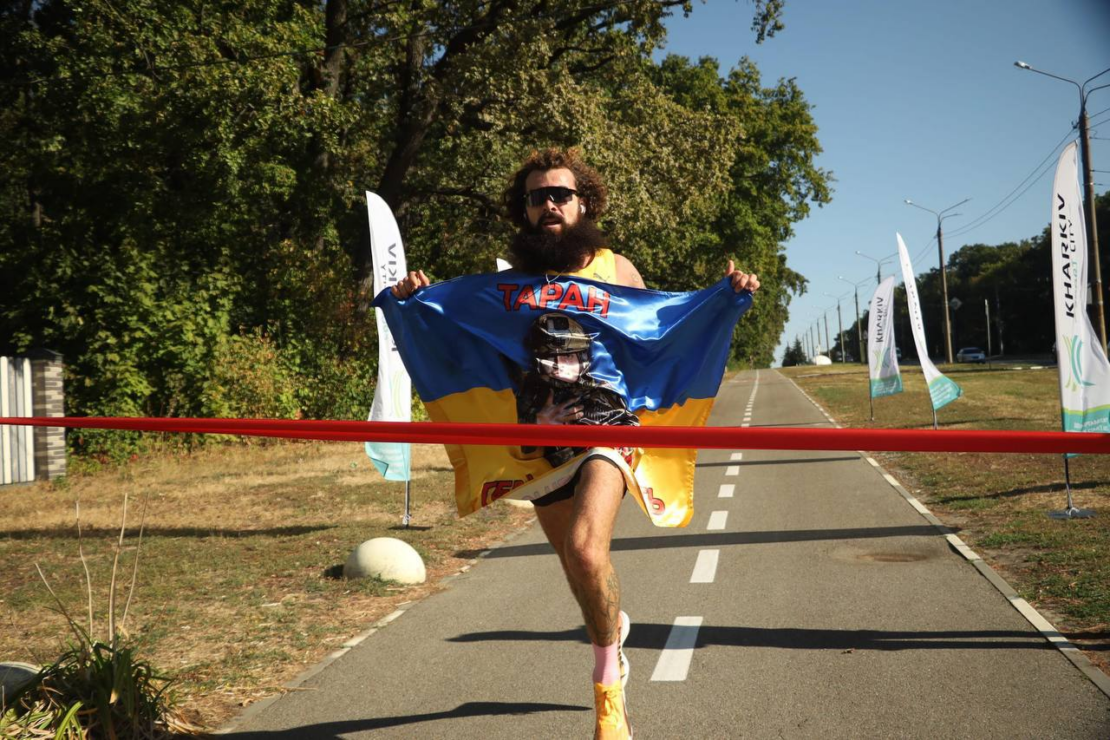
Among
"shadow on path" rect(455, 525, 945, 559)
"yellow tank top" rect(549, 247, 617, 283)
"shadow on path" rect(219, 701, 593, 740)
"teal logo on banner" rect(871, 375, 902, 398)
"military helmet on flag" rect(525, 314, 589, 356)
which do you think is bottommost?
"shadow on path" rect(219, 701, 593, 740)

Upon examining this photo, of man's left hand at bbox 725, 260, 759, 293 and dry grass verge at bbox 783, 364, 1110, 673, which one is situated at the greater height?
man's left hand at bbox 725, 260, 759, 293

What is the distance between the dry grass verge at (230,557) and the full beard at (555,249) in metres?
2.39

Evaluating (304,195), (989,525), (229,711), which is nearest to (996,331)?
(304,195)

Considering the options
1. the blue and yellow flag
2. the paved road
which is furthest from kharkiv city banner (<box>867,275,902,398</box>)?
the blue and yellow flag

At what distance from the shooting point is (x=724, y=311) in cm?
461

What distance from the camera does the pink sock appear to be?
11.8 feet

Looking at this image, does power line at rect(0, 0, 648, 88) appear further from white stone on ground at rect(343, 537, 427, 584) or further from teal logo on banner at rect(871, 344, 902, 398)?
white stone on ground at rect(343, 537, 427, 584)

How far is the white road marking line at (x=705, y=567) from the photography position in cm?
711

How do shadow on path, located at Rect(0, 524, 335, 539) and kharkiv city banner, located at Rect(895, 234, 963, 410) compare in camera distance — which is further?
kharkiv city banner, located at Rect(895, 234, 963, 410)

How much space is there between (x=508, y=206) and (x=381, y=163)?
20.4 meters

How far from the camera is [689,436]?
2.95 metres

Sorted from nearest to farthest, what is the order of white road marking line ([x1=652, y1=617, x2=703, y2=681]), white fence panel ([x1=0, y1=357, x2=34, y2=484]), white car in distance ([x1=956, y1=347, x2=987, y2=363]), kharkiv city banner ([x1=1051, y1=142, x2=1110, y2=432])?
1. white road marking line ([x1=652, y1=617, x2=703, y2=681])
2. kharkiv city banner ([x1=1051, y1=142, x2=1110, y2=432])
3. white fence panel ([x1=0, y1=357, x2=34, y2=484])
4. white car in distance ([x1=956, y1=347, x2=987, y2=363])

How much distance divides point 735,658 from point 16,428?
40.1 feet

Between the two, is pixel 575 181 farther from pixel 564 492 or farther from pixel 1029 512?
pixel 1029 512
